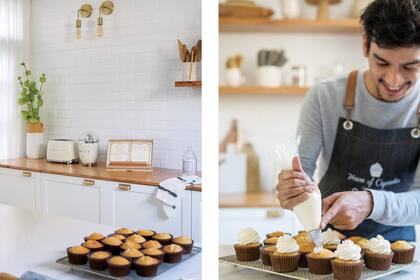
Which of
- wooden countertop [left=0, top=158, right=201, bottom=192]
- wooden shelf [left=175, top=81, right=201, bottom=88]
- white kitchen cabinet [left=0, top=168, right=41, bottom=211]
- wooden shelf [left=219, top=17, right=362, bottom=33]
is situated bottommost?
white kitchen cabinet [left=0, top=168, right=41, bottom=211]

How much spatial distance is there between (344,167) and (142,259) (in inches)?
12.4

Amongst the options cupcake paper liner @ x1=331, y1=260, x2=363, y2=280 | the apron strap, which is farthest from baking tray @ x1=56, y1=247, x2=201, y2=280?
the apron strap

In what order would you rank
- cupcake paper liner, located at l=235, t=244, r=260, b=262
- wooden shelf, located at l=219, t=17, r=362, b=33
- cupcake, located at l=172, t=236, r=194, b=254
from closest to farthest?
1. wooden shelf, located at l=219, t=17, r=362, b=33
2. cupcake paper liner, located at l=235, t=244, r=260, b=262
3. cupcake, located at l=172, t=236, r=194, b=254

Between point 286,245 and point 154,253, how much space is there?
0.56ft

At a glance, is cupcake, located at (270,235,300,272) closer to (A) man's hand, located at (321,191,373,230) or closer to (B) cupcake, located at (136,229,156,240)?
(A) man's hand, located at (321,191,373,230)

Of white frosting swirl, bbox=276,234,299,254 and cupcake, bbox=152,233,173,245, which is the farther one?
cupcake, bbox=152,233,173,245

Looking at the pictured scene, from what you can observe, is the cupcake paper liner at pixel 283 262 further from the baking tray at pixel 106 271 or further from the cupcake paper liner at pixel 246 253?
the baking tray at pixel 106 271

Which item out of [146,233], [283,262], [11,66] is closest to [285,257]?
[283,262]

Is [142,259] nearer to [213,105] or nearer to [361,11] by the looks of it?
[213,105]

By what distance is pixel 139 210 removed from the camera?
64 centimetres

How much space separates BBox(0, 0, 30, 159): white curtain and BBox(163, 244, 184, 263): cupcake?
0.24 m

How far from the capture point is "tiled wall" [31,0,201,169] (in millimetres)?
590

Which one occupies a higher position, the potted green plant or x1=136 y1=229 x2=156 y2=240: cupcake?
the potted green plant

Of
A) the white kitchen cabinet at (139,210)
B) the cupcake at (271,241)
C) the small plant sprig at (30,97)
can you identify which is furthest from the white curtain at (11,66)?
the cupcake at (271,241)
